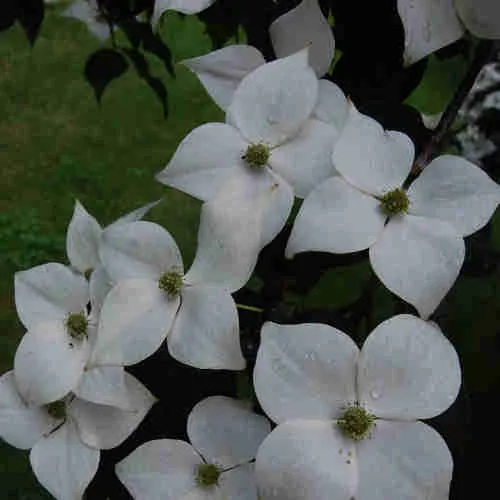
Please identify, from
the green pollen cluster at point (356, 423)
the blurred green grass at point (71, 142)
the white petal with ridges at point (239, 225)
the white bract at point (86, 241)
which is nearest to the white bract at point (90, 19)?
the blurred green grass at point (71, 142)

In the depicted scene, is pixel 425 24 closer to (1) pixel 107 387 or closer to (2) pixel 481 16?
(2) pixel 481 16

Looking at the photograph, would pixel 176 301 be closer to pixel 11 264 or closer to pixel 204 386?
pixel 204 386

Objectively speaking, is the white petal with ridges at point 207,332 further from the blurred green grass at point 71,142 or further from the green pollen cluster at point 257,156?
the blurred green grass at point 71,142

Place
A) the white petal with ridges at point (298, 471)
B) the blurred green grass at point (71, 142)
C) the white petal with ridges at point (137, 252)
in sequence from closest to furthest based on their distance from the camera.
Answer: the white petal with ridges at point (298, 471)
the white petal with ridges at point (137, 252)
the blurred green grass at point (71, 142)

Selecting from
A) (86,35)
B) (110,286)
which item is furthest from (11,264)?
(110,286)

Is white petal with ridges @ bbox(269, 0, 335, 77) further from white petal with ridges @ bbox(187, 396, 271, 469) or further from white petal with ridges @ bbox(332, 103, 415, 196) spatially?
white petal with ridges @ bbox(187, 396, 271, 469)

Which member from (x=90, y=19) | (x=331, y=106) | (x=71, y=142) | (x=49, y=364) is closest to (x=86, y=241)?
(x=49, y=364)
